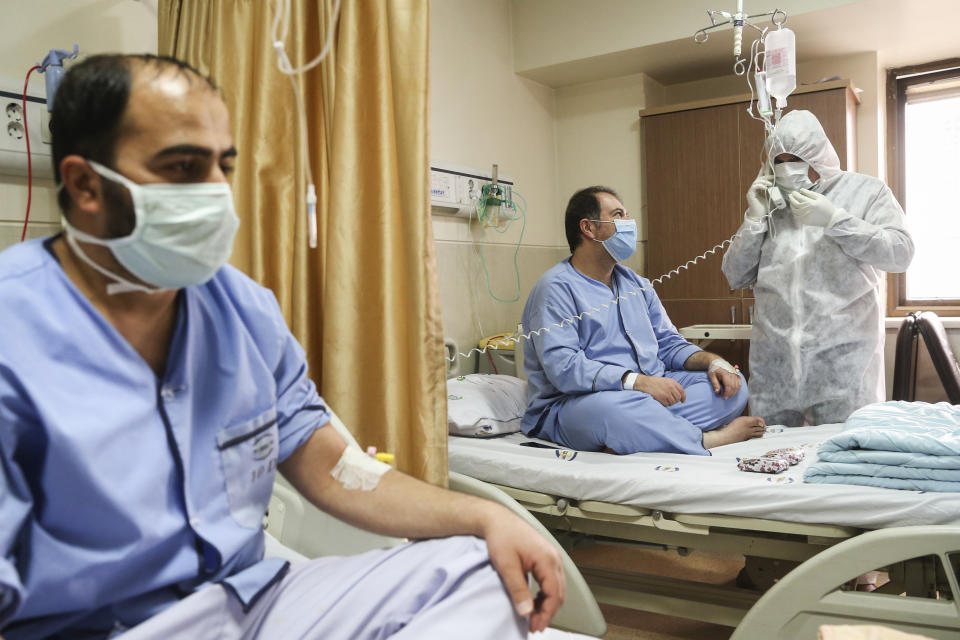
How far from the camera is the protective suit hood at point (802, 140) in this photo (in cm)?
274

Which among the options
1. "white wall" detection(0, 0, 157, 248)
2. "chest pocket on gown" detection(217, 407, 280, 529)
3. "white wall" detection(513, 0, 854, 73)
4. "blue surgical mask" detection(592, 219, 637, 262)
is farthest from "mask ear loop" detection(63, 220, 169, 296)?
"white wall" detection(513, 0, 854, 73)

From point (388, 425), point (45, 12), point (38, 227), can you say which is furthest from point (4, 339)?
point (45, 12)

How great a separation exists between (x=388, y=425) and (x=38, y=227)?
3.55 ft

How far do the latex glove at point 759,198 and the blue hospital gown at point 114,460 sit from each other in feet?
7.28

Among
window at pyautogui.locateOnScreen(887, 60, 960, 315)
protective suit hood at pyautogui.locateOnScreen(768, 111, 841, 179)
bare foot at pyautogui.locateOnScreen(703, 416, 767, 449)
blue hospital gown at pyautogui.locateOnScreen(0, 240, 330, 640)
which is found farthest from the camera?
window at pyautogui.locateOnScreen(887, 60, 960, 315)

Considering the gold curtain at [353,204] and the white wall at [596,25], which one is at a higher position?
the white wall at [596,25]

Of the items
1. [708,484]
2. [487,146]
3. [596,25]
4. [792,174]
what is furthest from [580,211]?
[596,25]

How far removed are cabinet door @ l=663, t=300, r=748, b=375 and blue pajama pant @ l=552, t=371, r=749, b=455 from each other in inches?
51.7

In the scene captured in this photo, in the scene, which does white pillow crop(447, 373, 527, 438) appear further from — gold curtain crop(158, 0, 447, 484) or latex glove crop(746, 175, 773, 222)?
latex glove crop(746, 175, 773, 222)

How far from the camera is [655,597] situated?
2.14 meters

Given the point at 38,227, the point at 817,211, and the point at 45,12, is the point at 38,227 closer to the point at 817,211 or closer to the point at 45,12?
the point at 45,12

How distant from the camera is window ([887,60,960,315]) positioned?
416 cm

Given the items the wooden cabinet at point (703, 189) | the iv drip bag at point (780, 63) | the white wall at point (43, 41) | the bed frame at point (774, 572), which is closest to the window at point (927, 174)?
the wooden cabinet at point (703, 189)

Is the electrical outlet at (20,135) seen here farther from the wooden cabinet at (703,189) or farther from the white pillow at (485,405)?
the wooden cabinet at (703,189)
